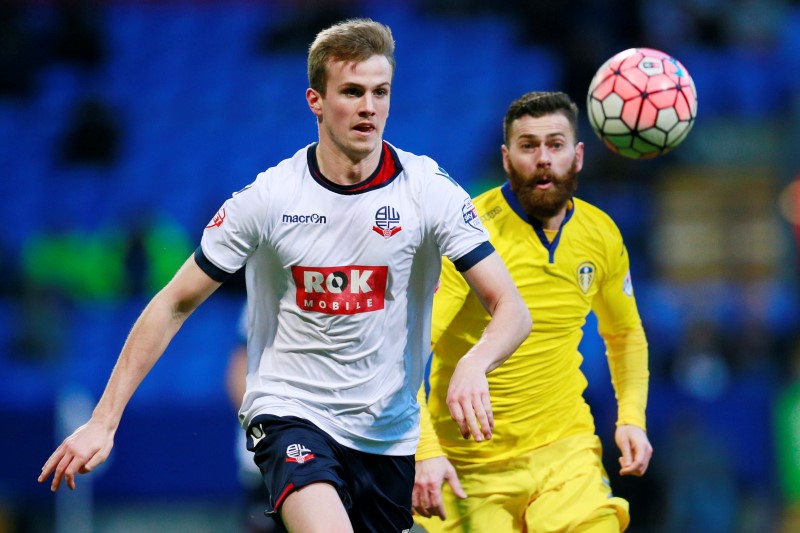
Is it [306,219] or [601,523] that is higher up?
[306,219]

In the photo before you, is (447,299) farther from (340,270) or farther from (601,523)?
(601,523)

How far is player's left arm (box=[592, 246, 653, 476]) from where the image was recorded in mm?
5652

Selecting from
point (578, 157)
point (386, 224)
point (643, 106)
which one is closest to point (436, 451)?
point (386, 224)

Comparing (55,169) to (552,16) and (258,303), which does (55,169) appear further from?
(258,303)

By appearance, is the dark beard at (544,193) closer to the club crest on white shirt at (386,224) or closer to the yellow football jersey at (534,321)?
the yellow football jersey at (534,321)

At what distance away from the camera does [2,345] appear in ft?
40.9

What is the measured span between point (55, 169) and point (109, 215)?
1.34 metres

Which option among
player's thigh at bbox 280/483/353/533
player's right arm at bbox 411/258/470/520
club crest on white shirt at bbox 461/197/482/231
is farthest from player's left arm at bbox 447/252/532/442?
player's right arm at bbox 411/258/470/520

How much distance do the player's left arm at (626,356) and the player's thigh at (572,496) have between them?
157 mm

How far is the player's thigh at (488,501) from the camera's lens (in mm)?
5527

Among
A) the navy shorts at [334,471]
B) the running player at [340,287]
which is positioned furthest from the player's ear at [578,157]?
the navy shorts at [334,471]

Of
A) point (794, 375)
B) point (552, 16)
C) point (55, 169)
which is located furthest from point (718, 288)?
point (55, 169)

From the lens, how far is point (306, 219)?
4.63 metres

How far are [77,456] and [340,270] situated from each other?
115 centimetres
